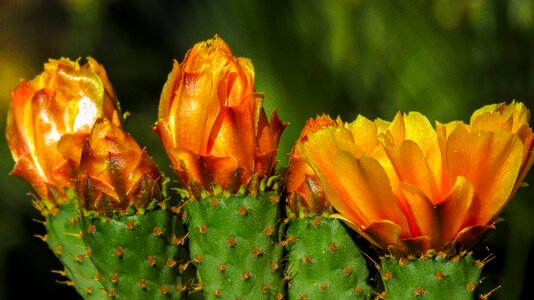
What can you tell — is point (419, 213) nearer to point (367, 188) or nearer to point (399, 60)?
point (367, 188)

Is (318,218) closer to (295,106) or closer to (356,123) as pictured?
(356,123)

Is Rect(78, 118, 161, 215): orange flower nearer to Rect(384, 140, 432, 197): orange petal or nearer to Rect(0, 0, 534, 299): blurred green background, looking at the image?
Rect(384, 140, 432, 197): orange petal

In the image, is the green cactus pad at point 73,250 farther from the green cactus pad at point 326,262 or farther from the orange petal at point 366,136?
the orange petal at point 366,136

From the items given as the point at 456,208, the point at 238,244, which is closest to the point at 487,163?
the point at 456,208

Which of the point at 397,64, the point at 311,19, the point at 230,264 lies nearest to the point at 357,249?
the point at 230,264

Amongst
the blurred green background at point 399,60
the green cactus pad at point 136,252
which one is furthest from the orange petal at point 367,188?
the blurred green background at point 399,60
